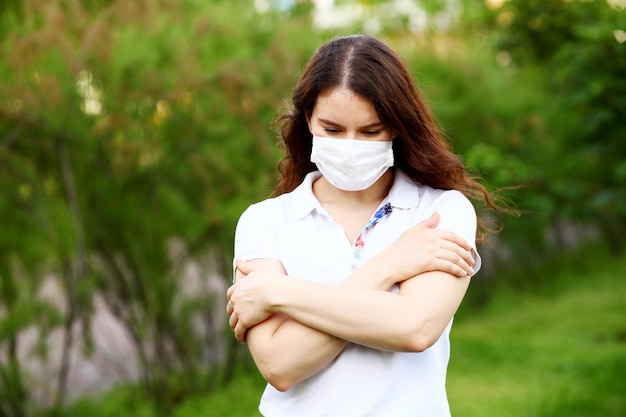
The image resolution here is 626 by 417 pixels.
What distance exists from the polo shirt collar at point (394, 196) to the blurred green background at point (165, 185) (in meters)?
1.95

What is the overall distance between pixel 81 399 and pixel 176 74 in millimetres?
2152

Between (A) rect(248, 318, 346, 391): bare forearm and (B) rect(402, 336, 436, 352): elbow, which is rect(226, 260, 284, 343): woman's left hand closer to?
(A) rect(248, 318, 346, 391): bare forearm

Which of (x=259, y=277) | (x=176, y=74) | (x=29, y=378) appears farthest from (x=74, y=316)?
(x=259, y=277)

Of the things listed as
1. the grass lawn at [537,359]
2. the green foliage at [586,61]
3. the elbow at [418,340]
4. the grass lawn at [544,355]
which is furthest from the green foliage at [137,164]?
the elbow at [418,340]

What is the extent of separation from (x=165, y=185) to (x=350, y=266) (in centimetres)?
377

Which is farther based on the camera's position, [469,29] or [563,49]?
[469,29]

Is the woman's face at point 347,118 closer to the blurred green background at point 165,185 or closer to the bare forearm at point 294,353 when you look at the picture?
the bare forearm at point 294,353

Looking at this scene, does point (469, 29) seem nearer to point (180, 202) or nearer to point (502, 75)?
point (502, 75)

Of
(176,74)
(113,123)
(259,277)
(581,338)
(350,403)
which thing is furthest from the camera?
(581,338)

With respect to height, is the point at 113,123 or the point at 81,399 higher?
the point at 113,123

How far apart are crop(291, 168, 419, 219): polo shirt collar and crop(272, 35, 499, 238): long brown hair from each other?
28 mm

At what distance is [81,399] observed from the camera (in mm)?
5082

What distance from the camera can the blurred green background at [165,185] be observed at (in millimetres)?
4750

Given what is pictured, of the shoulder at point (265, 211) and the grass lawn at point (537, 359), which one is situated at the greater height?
the shoulder at point (265, 211)
